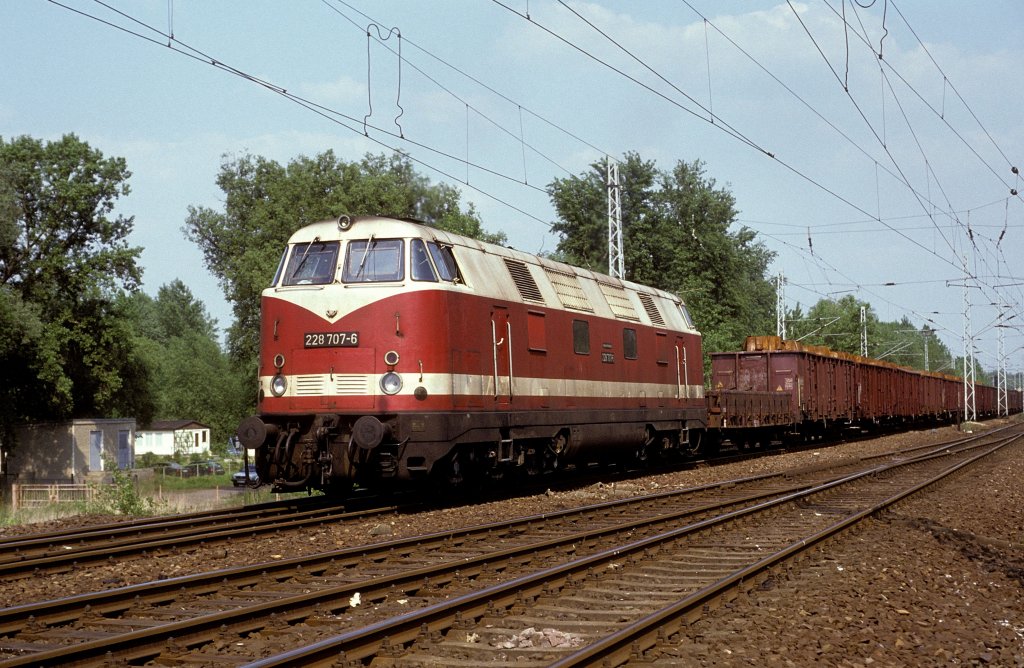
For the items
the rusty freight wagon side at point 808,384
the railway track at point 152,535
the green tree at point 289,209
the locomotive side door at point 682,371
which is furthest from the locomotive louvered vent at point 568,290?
the green tree at point 289,209

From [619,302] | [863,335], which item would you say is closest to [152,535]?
[619,302]

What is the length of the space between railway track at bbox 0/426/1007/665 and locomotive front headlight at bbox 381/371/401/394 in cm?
249

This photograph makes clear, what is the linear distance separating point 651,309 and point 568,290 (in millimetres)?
4250

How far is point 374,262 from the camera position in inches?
570

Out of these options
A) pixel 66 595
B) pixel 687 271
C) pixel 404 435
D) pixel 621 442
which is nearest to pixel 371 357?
pixel 404 435

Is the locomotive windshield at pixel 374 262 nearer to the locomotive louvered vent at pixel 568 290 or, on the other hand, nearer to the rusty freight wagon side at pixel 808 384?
the locomotive louvered vent at pixel 568 290

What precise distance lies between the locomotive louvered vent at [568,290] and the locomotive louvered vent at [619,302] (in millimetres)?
1197

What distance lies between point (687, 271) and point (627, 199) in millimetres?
5715

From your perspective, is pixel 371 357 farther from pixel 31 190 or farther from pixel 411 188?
pixel 411 188

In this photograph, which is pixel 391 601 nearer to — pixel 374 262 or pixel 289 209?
pixel 374 262

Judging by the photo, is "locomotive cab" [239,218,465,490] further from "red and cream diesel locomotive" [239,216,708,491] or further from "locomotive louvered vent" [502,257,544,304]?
"locomotive louvered vent" [502,257,544,304]

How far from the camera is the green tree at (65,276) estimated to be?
44906 mm

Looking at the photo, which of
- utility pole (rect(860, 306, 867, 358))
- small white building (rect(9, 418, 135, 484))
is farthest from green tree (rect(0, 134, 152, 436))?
utility pole (rect(860, 306, 867, 358))

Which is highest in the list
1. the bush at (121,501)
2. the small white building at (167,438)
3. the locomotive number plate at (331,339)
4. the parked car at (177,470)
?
the locomotive number plate at (331,339)
